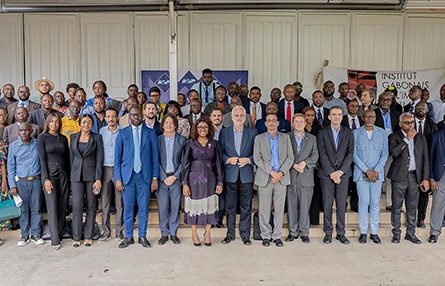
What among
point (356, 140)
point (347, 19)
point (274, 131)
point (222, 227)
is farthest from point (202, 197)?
point (347, 19)

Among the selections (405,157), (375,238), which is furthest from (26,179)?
(405,157)

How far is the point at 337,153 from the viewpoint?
512 centimetres

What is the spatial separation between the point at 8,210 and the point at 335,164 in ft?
12.9

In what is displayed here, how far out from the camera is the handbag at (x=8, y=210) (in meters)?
5.00

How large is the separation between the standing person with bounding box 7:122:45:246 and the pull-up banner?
5.65 m

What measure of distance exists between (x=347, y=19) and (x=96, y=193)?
20.3 ft

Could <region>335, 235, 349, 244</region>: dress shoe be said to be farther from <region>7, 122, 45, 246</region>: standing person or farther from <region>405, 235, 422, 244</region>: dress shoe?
<region>7, 122, 45, 246</region>: standing person

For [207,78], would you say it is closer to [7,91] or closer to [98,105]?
[98,105]

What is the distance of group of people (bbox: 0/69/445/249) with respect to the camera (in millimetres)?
4938

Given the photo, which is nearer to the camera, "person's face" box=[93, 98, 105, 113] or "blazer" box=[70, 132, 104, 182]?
"blazer" box=[70, 132, 104, 182]

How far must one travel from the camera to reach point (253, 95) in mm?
6145

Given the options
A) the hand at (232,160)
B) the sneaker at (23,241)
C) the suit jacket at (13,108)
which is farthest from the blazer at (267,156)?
the suit jacket at (13,108)

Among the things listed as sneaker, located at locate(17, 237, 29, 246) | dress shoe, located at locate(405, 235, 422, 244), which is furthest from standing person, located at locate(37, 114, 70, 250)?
dress shoe, located at locate(405, 235, 422, 244)

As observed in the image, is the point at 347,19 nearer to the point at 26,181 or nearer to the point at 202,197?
the point at 202,197
